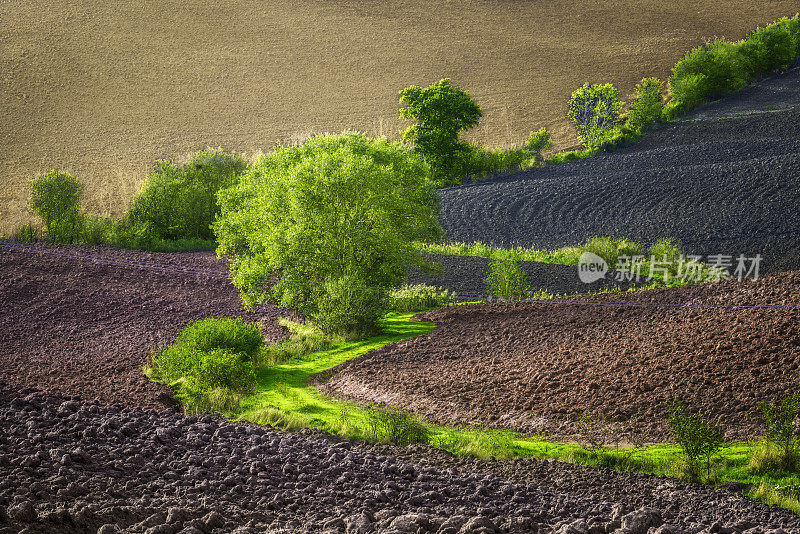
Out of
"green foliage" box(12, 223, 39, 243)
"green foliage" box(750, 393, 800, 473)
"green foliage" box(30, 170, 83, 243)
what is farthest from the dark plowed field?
"green foliage" box(12, 223, 39, 243)

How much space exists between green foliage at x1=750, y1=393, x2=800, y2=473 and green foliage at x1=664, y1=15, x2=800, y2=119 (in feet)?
165

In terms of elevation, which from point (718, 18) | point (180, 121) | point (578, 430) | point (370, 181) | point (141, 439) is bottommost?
point (578, 430)

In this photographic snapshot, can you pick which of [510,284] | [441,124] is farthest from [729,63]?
[510,284]

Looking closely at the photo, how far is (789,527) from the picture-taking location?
7395mm

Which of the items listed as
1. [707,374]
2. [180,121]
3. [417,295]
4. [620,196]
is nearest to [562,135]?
A: [620,196]

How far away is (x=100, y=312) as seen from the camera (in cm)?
2000

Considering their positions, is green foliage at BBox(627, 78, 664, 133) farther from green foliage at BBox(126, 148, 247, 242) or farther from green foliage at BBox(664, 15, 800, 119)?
green foliage at BBox(126, 148, 247, 242)

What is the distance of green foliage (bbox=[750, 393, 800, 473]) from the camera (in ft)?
31.4

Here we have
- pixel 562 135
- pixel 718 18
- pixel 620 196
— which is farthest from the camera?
pixel 718 18

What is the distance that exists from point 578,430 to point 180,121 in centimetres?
5036

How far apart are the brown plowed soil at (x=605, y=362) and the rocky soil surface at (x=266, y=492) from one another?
9.06 feet

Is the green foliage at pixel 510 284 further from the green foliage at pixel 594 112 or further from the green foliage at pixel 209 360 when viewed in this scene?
the green foliage at pixel 594 112

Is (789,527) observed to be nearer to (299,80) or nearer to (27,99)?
(27,99)

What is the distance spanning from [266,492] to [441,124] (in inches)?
1587
